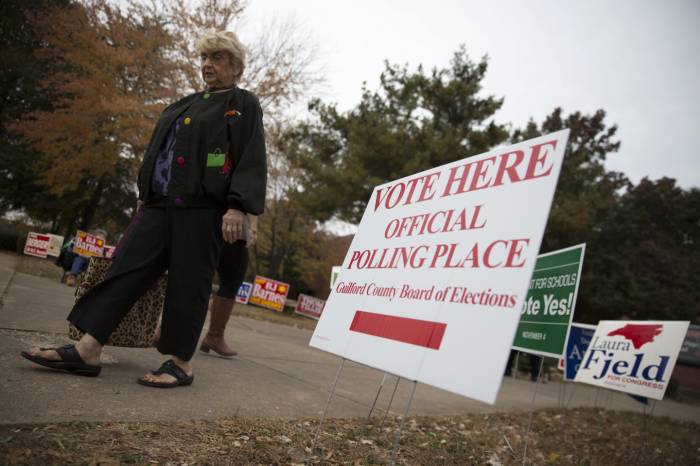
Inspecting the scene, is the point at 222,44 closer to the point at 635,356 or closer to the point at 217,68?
the point at 217,68

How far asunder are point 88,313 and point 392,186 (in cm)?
162

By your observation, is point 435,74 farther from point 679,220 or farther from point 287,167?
point 679,220

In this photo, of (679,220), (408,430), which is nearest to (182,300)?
(408,430)

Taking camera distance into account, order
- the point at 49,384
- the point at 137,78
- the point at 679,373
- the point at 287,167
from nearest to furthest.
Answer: the point at 49,384 < the point at 137,78 < the point at 287,167 < the point at 679,373

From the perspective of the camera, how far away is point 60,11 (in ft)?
50.3

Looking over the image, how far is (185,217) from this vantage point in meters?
2.33

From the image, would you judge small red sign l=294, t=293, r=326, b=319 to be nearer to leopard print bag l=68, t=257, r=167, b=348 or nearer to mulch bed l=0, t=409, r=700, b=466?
mulch bed l=0, t=409, r=700, b=466

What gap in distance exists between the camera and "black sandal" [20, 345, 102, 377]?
206cm

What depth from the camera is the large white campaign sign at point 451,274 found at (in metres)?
1.39

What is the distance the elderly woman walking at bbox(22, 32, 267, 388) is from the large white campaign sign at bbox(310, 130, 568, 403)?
0.73 meters

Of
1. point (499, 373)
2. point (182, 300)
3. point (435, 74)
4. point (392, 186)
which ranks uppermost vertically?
point (435, 74)

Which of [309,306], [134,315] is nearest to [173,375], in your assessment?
[134,315]

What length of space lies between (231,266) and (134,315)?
2.27ft

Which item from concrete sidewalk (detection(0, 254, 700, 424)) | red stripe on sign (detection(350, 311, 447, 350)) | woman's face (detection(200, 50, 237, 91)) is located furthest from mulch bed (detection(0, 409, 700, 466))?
woman's face (detection(200, 50, 237, 91))
